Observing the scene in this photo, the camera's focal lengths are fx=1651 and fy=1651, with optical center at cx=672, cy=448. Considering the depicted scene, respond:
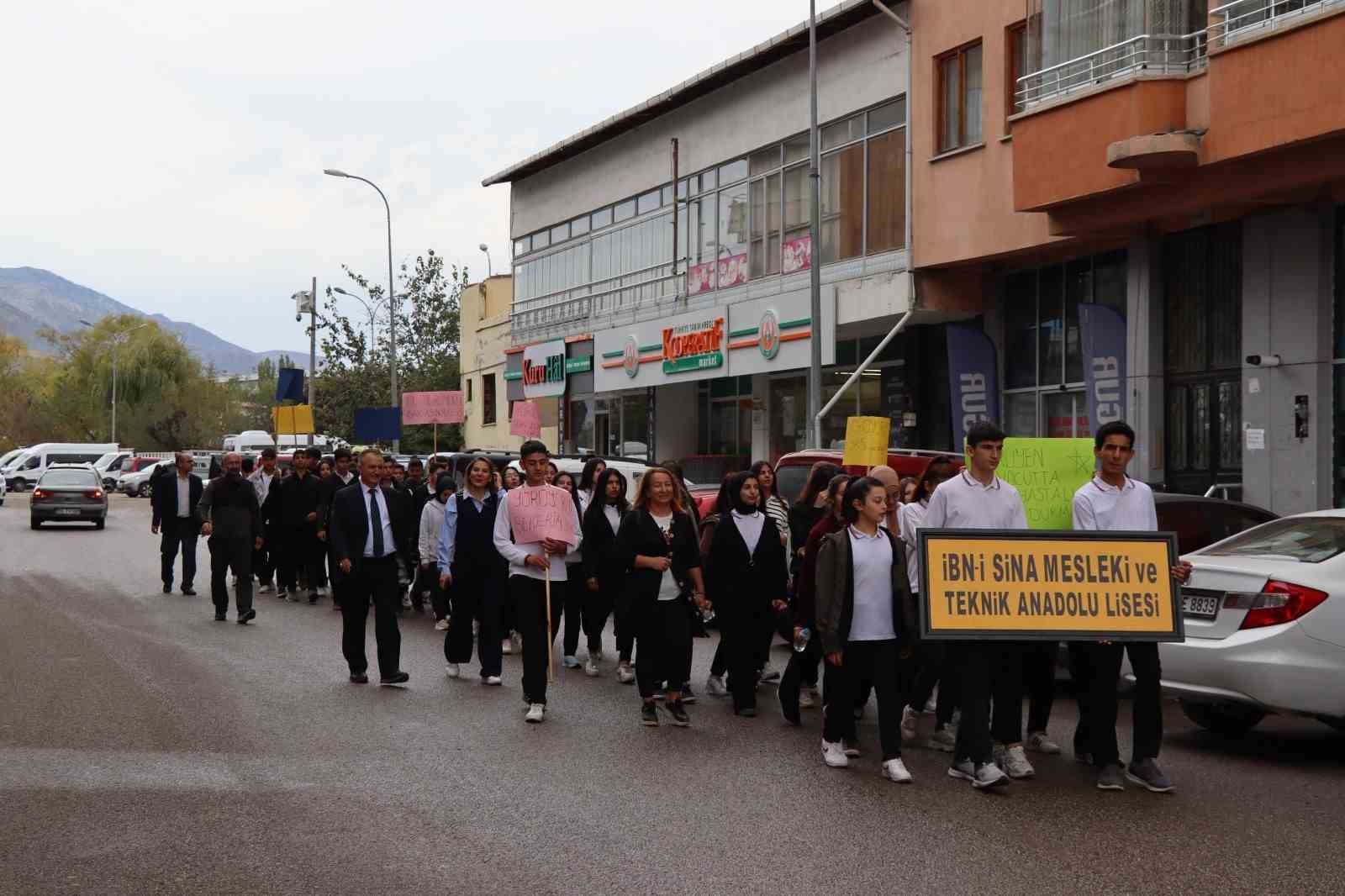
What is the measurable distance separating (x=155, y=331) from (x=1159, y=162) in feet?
299

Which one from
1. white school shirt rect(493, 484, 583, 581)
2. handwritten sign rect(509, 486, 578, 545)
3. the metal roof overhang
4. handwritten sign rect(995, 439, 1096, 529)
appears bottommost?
white school shirt rect(493, 484, 583, 581)

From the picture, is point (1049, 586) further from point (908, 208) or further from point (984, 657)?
point (908, 208)

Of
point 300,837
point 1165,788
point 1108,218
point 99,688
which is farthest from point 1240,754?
point 1108,218

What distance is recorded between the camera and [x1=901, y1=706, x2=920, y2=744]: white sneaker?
10.3m

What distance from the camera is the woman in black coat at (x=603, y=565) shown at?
12977 millimetres

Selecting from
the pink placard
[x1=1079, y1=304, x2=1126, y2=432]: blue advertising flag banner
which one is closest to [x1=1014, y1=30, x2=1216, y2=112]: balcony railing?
[x1=1079, y1=304, x2=1126, y2=432]: blue advertising flag banner

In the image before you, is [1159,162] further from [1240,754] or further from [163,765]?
[163,765]

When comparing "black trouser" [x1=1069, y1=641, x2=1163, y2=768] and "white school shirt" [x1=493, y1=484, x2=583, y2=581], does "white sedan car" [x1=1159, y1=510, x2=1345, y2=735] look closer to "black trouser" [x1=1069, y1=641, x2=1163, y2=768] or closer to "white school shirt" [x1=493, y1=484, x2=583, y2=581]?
"black trouser" [x1=1069, y1=641, x2=1163, y2=768]

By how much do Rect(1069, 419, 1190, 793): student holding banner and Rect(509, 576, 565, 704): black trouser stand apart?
3588mm

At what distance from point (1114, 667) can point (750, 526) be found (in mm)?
3353

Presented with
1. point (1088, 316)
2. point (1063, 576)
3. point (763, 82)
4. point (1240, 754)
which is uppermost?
point (763, 82)

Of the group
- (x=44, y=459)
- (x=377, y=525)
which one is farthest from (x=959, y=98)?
(x=44, y=459)

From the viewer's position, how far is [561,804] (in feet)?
26.8

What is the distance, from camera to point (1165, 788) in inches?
336
